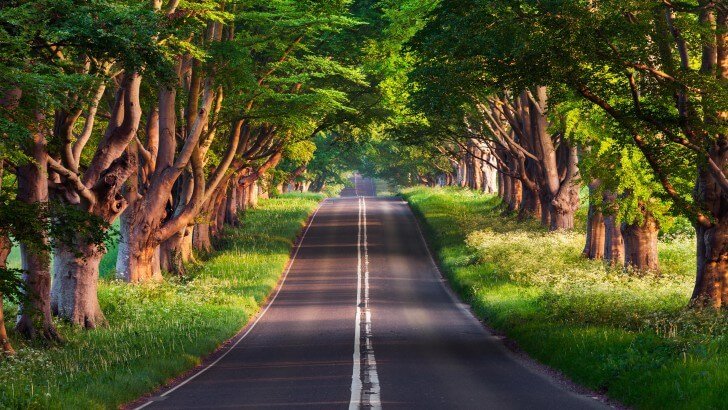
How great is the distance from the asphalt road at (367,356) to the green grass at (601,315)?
0.70 metres

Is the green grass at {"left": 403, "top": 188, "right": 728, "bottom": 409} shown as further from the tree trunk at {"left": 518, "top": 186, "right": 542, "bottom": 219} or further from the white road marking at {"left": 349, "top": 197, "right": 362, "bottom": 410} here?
the tree trunk at {"left": 518, "top": 186, "right": 542, "bottom": 219}

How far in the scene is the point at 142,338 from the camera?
72.1 ft

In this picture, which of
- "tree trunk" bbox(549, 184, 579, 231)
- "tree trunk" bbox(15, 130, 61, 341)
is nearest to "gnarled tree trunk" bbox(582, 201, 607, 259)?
"tree trunk" bbox(549, 184, 579, 231)

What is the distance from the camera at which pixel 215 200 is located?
43.1 meters

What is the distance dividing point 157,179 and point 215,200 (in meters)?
12.5

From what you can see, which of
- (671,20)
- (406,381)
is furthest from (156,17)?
(671,20)

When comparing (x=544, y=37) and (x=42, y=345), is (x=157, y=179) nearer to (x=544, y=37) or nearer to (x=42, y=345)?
(x=42, y=345)

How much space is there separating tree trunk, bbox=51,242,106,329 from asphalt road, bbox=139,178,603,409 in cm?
420

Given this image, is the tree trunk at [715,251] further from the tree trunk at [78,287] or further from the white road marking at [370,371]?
the tree trunk at [78,287]

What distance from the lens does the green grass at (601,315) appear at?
14.2m

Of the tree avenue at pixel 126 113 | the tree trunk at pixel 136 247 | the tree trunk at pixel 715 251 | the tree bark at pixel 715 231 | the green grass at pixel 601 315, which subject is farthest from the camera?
the tree trunk at pixel 136 247

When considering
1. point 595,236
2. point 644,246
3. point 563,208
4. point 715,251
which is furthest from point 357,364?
point 563,208

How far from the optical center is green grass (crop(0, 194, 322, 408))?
1490 centimetres

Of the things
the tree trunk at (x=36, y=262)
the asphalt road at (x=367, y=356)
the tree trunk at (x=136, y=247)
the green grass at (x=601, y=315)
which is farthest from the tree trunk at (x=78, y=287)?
the green grass at (x=601, y=315)
